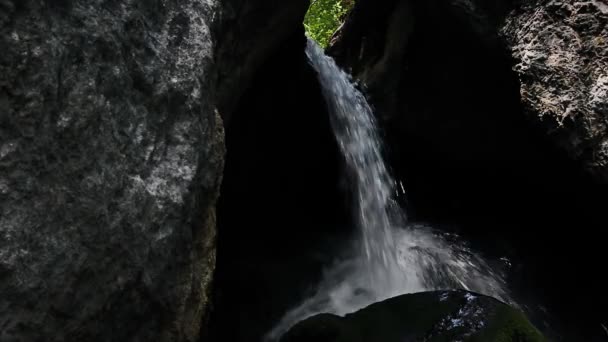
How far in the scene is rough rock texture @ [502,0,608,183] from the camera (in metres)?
5.13

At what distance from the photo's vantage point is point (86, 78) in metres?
2.54

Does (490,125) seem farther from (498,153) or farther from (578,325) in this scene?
(578,325)

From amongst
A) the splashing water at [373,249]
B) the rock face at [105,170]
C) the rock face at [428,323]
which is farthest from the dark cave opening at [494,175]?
the rock face at [105,170]

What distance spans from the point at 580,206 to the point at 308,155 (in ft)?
13.4

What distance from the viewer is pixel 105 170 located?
2.58m

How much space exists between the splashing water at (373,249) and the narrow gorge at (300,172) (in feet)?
0.12

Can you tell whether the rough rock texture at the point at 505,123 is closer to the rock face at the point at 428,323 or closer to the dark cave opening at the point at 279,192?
the dark cave opening at the point at 279,192

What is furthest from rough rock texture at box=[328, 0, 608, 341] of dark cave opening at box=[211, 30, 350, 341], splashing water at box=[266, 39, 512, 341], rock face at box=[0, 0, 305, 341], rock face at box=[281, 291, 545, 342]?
rock face at box=[0, 0, 305, 341]

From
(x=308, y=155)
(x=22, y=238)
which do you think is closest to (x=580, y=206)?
(x=308, y=155)

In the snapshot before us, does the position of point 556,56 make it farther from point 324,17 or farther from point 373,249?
point 324,17

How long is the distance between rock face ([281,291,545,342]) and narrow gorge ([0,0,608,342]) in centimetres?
2

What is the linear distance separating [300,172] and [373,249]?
192cm

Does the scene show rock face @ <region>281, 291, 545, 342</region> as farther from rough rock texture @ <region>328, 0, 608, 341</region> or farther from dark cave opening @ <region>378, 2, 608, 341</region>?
dark cave opening @ <region>378, 2, 608, 341</region>

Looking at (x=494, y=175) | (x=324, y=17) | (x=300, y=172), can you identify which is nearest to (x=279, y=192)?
(x=300, y=172)
